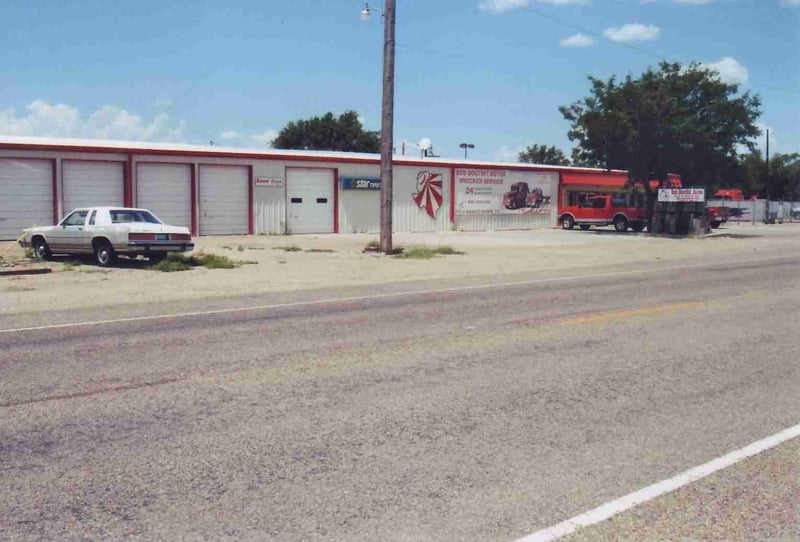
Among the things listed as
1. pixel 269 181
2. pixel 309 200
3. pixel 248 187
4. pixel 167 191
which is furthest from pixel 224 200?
pixel 309 200

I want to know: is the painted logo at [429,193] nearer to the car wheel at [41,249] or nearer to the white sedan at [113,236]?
the white sedan at [113,236]

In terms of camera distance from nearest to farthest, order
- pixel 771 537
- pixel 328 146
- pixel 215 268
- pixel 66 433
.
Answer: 1. pixel 771 537
2. pixel 66 433
3. pixel 215 268
4. pixel 328 146

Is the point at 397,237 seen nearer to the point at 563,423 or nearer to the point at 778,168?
the point at 563,423

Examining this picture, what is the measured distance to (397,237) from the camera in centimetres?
3669

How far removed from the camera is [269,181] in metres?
35.8

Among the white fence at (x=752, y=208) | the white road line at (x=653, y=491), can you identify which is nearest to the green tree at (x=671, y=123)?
the white fence at (x=752, y=208)

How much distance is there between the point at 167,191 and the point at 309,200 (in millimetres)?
6665

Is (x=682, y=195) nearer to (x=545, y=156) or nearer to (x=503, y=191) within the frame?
(x=503, y=191)

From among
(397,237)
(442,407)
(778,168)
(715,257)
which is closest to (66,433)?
(442,407)

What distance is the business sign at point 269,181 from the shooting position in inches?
1398

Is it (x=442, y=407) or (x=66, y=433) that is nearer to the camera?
(x=66, y=433)

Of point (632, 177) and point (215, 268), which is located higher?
point (632, 177)

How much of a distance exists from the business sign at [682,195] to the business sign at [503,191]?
708 centimetres

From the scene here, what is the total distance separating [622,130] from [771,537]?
40.0 metres
